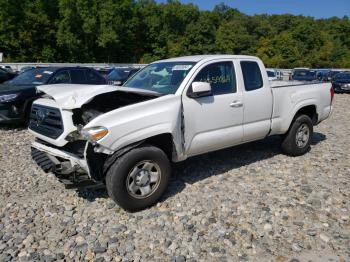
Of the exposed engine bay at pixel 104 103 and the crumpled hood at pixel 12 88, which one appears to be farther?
the crumpled hood at pixel 12 88

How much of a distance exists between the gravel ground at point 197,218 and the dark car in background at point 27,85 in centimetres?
242

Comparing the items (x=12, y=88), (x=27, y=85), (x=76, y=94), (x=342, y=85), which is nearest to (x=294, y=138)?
(x=76, y=94)

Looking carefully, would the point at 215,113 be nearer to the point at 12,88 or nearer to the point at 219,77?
the point at 219,77

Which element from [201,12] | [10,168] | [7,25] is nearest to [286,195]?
[10,168]

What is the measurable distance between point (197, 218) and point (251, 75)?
2.70 metres

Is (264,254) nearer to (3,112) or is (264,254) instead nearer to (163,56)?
(3,112)

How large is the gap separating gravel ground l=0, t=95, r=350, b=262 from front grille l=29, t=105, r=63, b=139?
2.98ft

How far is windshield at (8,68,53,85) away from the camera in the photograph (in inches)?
375

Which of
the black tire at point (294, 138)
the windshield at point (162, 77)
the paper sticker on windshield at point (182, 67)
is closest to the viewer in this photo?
the windshield at point (162, 77)

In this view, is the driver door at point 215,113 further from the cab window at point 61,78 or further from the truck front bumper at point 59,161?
the cab window at point 61,78

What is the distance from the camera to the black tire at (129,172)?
13.8 feet

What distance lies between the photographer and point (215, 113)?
16.9 feet

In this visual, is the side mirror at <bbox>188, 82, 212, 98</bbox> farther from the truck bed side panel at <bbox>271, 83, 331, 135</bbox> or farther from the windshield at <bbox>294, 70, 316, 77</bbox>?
the windshield at <bbox>294, 70, 316, 77</bbox>

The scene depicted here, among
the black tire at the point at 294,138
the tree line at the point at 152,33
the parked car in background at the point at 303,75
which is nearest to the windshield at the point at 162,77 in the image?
the black tire at the point at 294,138
